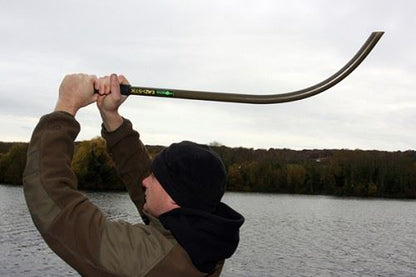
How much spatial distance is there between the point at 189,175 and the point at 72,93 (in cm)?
53

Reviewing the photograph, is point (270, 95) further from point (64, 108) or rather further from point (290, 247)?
point (290, 247)

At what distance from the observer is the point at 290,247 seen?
126ft

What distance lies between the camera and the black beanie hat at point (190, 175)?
188cm

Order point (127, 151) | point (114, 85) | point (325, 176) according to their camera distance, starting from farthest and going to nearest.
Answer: point (325, 176) < point (127, 151) < point (114, 85)

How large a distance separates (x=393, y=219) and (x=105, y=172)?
46.7 metres

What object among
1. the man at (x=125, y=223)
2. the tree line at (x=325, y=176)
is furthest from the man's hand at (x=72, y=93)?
the tree line at (x=325, y=176)

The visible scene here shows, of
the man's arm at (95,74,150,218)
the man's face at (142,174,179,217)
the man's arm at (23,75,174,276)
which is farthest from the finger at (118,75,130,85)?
the man's face at (142,174,179,217)

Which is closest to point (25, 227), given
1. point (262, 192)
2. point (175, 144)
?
point (175, 144)

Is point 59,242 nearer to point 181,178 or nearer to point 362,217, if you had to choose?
point 181,178

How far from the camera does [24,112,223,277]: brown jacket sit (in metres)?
1.62

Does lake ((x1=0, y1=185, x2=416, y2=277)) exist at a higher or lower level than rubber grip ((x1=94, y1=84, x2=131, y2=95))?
lower

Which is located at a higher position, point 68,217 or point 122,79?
point 122,79

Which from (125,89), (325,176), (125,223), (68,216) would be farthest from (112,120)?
(325,176)

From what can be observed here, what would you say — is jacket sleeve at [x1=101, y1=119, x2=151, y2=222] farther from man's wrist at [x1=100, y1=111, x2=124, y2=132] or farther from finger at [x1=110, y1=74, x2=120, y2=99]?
finger at [x1=110, y1=74, x2=120, y2=99]
